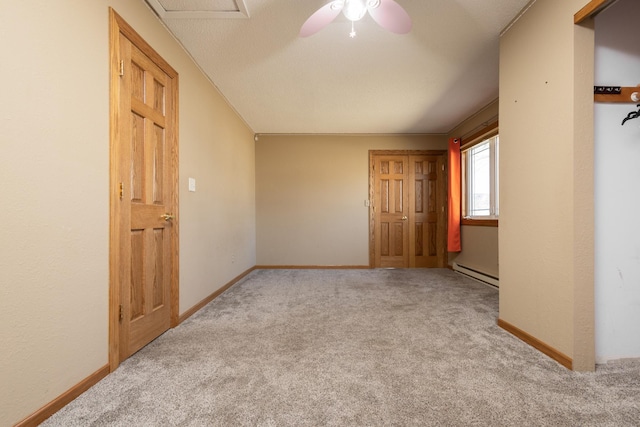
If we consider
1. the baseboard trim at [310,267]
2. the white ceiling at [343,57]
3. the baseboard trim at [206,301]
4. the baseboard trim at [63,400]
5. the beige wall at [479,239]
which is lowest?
the baseboard trim at [310,267]

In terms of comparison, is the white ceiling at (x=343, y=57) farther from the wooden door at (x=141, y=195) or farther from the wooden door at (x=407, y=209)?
the wooden door at (x=407, y=209)

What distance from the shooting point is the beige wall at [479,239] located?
404cm

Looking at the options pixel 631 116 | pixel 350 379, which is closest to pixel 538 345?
pixel 350 379

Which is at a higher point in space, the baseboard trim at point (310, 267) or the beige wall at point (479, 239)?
the beige wall at point (479, 239)

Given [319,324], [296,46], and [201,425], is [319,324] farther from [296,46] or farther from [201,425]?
[296,46]

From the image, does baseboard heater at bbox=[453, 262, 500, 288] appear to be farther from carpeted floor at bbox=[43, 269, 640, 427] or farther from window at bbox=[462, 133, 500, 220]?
carpeted floor at bbox=[43, 269, 640, 427]

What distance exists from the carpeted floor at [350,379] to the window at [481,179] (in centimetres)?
201

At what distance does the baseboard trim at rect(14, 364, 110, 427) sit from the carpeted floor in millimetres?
33

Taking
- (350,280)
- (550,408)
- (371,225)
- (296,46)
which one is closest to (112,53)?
(296,46)

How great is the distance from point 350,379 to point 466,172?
4338mm

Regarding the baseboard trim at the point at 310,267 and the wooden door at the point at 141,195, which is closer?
the wooden door at the point at 141,195

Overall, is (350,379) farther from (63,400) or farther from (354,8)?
(354,8)

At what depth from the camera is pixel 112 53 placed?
1.79 m

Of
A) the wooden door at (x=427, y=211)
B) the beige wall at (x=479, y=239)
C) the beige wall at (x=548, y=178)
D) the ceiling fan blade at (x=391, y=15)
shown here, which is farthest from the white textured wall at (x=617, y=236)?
the wooden door at (x=427, y=211)
